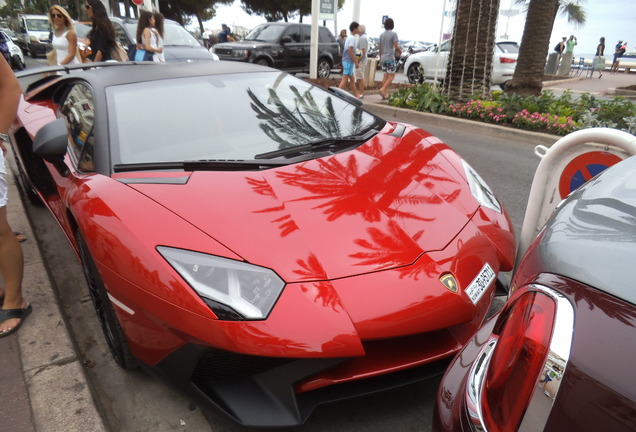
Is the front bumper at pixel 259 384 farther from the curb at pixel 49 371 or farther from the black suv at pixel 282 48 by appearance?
the black suv at pixel 282 48

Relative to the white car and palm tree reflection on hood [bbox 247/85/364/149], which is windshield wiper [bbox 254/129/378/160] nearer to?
palm tree reflection on hood [bbox 247/85/364/149]

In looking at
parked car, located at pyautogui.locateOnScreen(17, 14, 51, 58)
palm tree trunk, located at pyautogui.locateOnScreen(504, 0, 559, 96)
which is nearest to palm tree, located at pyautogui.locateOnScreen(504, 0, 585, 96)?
palm tree trunk, located at pyautogui.locateOnScreen(504, 0, 559, 96)

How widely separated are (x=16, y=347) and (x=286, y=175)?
154 centimetres

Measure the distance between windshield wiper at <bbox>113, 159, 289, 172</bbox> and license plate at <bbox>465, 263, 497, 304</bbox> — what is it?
1.05 m

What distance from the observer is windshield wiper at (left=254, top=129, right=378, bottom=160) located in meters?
2.42

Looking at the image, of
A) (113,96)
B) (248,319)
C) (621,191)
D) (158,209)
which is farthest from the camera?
(113,96)

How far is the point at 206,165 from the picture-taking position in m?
2.22

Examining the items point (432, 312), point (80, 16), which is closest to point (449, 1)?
point (432, 312)

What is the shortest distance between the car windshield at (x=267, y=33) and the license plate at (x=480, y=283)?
1356 centimetres

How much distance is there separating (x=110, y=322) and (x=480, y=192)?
1.95 m

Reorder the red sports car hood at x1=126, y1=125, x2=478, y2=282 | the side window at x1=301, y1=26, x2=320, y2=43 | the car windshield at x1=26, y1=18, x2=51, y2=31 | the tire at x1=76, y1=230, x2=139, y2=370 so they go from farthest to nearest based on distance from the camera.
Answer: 1. the car windshield at x1=26, y1=18, x2=51, y2=31
2. the side window at x1=301, y1=26, x2=320, y2=43
3. the tire at x1=76, y1=230, x2=139, y2=370
4. the red sports car hood at x1=126, y1=125, x2=478, y2=282

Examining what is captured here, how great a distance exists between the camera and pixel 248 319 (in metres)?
1.53

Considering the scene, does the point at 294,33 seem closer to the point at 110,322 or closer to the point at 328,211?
the point at 328,211

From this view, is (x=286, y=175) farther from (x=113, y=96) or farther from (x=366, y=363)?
(x=113, y=96)
